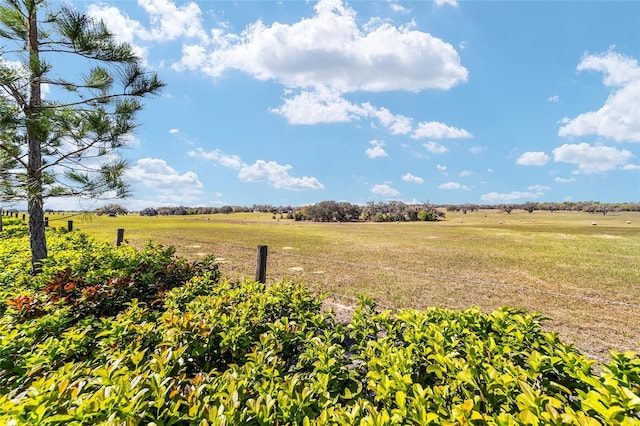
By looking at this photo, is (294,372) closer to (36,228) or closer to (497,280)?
(36,228)

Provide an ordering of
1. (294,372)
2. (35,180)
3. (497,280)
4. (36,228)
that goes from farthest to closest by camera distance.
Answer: (497,280) → (36,228) → (35,180) → (294,372)

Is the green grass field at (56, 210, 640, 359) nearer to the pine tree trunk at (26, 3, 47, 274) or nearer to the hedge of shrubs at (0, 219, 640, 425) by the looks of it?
the pine tree trunk at (26, 3, 47, 274)

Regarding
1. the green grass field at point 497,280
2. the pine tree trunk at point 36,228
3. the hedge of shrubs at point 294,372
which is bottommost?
the green grass field at point 497,280

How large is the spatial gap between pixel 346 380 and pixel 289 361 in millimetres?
485

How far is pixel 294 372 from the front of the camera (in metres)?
1.99

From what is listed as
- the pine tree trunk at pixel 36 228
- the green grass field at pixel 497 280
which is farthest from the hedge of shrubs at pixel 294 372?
the pine tree trunk at pixel 36 228

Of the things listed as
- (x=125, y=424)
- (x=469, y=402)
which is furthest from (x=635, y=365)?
(x=125, y=424)

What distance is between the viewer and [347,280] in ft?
27.4

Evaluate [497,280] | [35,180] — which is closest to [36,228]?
[35,180]

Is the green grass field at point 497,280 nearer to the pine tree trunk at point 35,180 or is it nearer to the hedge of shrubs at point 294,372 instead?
the pine tree trunk at point 35,180

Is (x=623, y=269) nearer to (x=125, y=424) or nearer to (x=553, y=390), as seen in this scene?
(x=553, y=390)

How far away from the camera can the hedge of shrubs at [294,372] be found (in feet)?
4.20

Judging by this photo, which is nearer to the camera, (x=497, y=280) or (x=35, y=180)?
(x=35, y=180)

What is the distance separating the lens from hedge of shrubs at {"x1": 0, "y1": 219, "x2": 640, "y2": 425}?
4.20 feet
